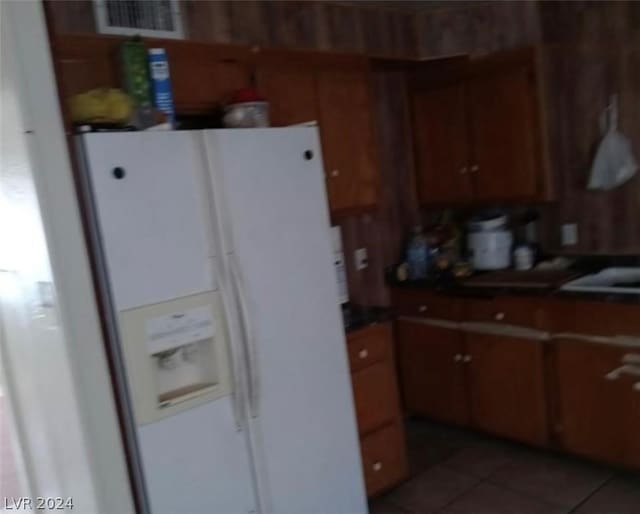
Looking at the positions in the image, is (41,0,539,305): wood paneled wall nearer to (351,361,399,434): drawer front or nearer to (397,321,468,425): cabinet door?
(397,321,468,425): cabinet door

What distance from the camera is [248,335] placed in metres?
2.09

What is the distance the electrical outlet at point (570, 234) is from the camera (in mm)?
3230

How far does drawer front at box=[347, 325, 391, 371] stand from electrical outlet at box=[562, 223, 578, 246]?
1.24 metres

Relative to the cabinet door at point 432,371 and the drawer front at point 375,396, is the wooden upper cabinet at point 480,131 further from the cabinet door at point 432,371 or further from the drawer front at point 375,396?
the drawer front at point 375,396

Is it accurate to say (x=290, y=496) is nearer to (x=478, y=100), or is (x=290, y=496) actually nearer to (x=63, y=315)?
(x=63, y=315)

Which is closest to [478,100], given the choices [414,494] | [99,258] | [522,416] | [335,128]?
[335,128]

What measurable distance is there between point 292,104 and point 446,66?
1167mm

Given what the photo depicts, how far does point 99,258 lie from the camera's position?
1823mm

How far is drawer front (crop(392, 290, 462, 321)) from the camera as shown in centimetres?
319

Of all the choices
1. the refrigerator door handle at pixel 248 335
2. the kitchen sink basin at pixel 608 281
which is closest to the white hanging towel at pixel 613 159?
the kitchen sink basin at pixel 608 281

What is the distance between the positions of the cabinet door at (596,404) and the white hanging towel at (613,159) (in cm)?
86

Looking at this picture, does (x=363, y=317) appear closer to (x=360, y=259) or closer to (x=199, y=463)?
(x=360, y=259)

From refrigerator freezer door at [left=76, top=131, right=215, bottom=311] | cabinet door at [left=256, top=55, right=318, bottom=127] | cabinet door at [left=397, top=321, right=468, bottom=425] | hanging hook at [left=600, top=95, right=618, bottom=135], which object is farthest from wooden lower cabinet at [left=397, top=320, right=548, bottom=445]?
refrigerator freezer door at [left=76, top=131, right=215, bottom=311]

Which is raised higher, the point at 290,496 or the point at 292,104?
the point at 292,104
